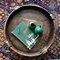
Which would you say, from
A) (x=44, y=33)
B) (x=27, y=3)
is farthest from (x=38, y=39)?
(x=27, y=3)

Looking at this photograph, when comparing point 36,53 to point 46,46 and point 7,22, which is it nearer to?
point 46,46

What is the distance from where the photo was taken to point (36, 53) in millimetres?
2760

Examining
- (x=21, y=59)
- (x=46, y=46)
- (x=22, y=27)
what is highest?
(x=22, y=27)

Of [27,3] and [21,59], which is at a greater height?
[27,3]

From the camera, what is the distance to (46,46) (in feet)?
9.16

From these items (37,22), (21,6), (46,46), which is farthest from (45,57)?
(21,6)

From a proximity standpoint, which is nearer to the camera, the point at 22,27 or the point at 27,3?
the point at 22,27

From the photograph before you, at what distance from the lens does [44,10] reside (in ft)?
9.29

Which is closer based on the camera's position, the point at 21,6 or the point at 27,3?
the point at 21,6

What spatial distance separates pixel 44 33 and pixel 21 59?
0.38 m

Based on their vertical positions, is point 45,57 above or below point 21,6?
below

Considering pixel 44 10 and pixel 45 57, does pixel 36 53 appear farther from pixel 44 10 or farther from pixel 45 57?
pixel 44 10

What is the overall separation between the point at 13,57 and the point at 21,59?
87 mm

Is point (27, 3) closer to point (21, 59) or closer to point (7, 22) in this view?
point (7, 22)
